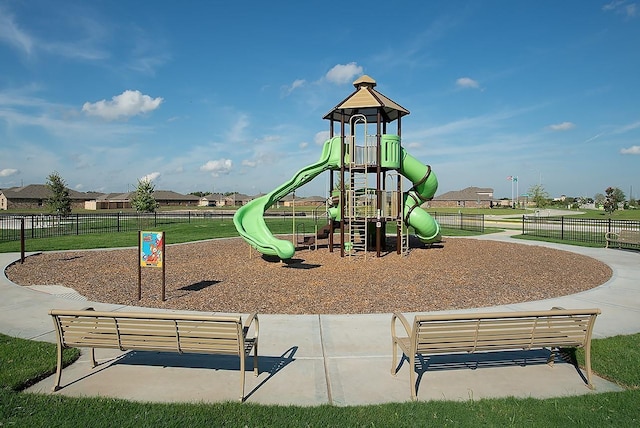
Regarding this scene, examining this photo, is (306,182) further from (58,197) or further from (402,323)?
(58,197)

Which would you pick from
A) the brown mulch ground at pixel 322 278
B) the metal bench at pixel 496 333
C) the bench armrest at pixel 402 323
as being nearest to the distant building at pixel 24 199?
the brown mulch ground at pixel 322 278

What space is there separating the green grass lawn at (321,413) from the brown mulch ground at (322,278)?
380 cm

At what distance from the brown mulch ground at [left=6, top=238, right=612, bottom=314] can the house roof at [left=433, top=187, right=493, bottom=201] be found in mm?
117987

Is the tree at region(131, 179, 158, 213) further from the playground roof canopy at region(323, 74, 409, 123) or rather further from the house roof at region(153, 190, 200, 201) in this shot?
the house roof at region(153, 190, 200, 201)

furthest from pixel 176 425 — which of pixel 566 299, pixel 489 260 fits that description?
pixel 489 260

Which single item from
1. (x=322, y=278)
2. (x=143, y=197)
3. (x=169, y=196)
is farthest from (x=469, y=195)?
(x=322, y=278)

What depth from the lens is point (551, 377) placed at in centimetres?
509

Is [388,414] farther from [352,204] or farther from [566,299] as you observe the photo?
[352,204]

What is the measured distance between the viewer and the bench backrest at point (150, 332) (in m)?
4.48

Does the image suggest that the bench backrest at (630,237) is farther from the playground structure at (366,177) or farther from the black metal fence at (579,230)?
the playground structure at (366,177)

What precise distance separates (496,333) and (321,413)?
218cm

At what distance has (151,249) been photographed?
8992 mm

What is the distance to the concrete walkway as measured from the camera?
4555 millimetres

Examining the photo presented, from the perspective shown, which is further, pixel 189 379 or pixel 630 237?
pixel 630 237
